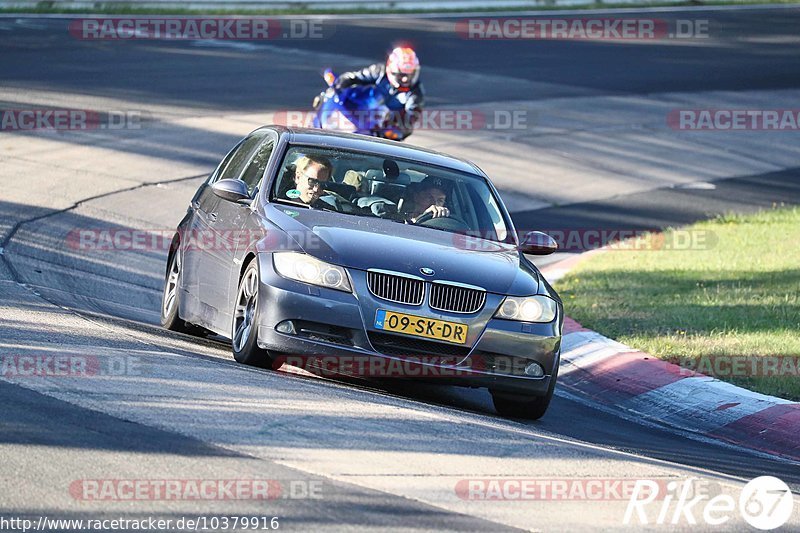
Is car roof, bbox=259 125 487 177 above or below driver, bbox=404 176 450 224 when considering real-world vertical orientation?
above

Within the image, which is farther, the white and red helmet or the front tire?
the white and red helmet

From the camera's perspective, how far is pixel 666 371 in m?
10.3

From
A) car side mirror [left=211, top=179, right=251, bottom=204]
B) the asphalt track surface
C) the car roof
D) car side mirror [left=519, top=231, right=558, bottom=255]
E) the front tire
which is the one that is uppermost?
the car roof

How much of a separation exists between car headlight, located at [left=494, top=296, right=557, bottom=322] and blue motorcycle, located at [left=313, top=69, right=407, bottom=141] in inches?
273

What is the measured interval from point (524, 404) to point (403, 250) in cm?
120

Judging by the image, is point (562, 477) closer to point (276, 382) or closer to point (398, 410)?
point (398, 410)

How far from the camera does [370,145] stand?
9.92 m

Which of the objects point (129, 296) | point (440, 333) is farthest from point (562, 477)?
point (129, 296)

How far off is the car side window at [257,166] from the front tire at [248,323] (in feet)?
3.46

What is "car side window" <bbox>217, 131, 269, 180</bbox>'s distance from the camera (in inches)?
404

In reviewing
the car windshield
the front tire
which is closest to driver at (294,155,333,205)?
the car windshield

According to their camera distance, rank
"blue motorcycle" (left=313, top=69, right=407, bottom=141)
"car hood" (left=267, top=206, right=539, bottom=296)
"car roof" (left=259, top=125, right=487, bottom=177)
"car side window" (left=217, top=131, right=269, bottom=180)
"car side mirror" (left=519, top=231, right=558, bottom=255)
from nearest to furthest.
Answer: "car hood" (left=267, top=206, right=539, bottom=296) < "car side mirror" (left=519, top=231, right=558, bottom=255) < "car roof" (left=259, top=125, right=487, bottom=177) < "car side window" (left=217, top=131, right=269, bottom=180) < "blue motorcycle" (left=313, top=69, right=407, bottom=141)

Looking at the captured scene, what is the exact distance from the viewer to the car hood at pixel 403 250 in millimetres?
8336

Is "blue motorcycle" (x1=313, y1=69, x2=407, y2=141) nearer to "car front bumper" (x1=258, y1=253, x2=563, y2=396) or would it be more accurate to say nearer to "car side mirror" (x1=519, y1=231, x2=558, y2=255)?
"car side mirror" (x1=519, y1=231, x2=558, y2=255)
